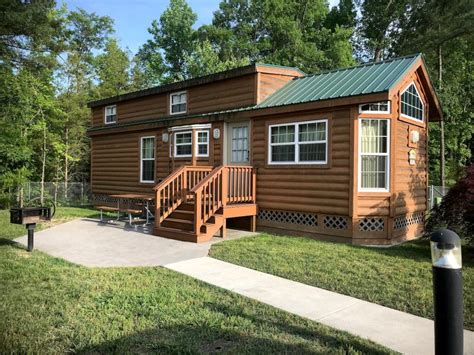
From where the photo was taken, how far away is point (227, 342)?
3.67 metres

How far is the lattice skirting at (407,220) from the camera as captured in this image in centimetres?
944

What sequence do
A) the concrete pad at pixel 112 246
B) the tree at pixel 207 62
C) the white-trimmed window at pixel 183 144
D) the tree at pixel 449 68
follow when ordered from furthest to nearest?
1. the tree at pixel 207 62
2. the tree at pixel 449 68
3. the white-trimmed window at pixel 183 144
4. the concrete pad at pixel 112 246

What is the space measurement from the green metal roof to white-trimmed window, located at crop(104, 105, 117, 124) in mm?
8650

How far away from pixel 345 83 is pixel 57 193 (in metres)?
17.7

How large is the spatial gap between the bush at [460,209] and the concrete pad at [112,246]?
14.8ft

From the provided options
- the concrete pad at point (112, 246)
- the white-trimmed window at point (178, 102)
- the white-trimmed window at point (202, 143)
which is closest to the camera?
the concrete pad at point (112, 246)

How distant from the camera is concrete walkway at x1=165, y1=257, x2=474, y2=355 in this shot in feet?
12.6

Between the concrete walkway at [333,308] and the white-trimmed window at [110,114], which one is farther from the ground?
the white-trimmed window at [110,114]

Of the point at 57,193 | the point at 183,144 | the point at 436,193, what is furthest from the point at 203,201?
the point at 57,193

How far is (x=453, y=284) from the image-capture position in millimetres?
2629

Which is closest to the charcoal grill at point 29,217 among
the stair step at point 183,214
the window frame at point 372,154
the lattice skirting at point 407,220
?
the stair step at point 183,214

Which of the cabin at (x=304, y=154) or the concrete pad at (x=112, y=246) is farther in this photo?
the cabin at (x=304, y=154)

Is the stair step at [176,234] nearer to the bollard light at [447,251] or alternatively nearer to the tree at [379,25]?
the bollard light at [447,251]

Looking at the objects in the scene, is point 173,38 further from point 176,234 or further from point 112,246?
point 112,246
